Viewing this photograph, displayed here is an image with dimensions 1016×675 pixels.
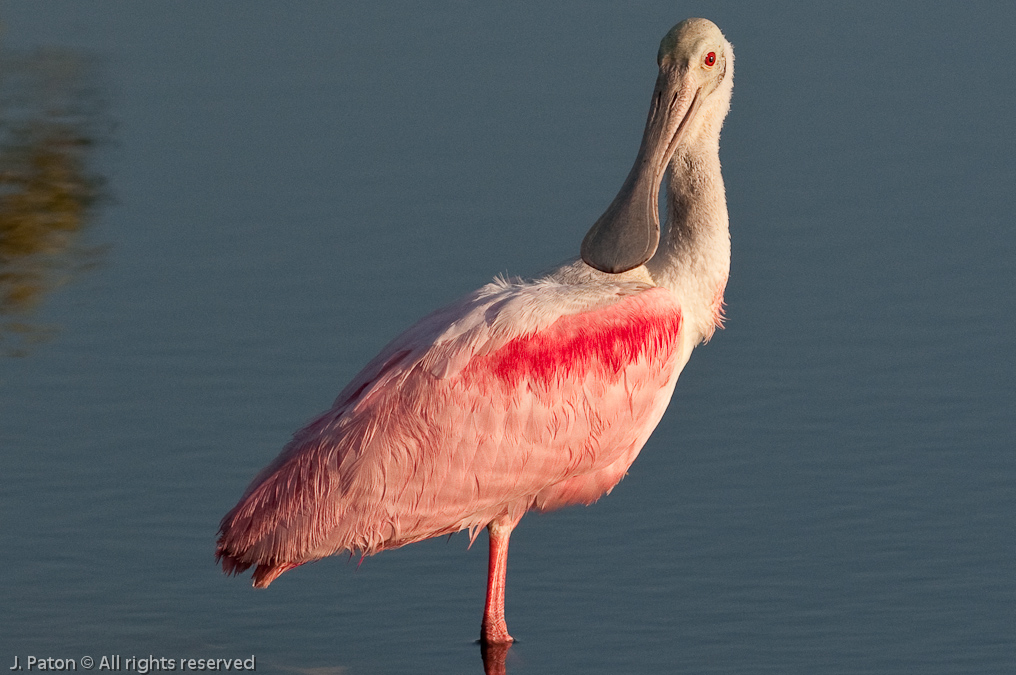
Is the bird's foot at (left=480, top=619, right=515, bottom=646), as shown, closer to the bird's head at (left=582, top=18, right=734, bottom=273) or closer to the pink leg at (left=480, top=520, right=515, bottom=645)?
the pink leg at (left=480, top=520, right=515, bottom=645)

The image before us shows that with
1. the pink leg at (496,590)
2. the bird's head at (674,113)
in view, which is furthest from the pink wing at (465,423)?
the bird's head at (674,113)

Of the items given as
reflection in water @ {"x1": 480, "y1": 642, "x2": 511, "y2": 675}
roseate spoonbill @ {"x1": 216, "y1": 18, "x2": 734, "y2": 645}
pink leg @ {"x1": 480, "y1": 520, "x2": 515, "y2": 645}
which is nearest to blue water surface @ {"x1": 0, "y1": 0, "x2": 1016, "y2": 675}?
reflection in water @ {"x1": 480, "y1": 642, "x2": 511, "y2": 675}

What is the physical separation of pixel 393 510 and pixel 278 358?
335 centimetres

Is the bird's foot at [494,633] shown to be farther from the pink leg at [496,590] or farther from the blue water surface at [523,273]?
the blue water surface at [523,273]

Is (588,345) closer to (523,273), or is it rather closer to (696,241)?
(696,241)

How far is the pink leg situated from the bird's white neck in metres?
1.37

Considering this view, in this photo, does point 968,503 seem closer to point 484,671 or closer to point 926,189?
point 484,671

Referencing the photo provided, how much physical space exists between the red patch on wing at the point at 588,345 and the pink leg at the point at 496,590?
0.88 meters

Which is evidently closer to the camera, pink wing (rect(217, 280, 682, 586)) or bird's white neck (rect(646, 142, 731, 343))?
pink wing (rect(217, 280, 682, 586))

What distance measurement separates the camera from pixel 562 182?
46.8ft

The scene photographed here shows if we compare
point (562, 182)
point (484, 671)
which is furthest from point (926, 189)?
point (484, 671)

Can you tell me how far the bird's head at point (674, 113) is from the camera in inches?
373

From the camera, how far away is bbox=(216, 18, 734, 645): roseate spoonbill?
8.86 meters

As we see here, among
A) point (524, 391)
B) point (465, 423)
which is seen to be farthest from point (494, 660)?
point (524, 391)
